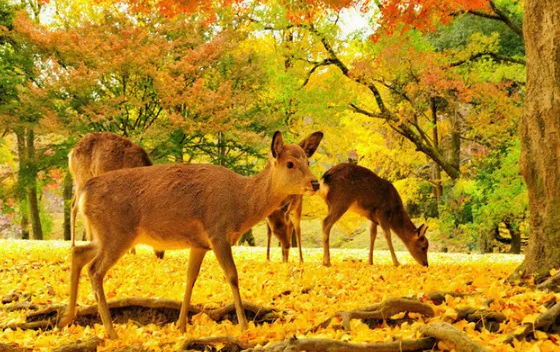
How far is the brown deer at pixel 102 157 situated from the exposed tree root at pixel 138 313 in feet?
13.4

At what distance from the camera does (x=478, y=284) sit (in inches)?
274

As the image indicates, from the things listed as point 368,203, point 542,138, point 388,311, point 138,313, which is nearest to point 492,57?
point 368,203

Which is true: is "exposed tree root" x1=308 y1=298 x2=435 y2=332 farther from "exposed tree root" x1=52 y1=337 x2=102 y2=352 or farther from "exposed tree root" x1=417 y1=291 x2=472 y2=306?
"exposed tree root" x1=52 y1=337 x2=102 y2=352

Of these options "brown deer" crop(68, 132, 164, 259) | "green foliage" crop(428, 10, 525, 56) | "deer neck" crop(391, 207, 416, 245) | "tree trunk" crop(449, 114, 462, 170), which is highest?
"green foliage" crop(428, 10, 525, 56)

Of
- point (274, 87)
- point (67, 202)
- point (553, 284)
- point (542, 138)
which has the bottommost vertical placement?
point (553, 284)

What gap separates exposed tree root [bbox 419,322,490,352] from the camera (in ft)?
13.3

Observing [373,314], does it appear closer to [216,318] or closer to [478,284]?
[216,318]

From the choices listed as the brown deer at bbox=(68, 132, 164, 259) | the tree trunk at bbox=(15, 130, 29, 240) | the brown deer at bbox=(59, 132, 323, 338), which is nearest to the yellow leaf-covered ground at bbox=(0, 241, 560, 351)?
the brown deer at bbox=(59, 132, 323, 338)

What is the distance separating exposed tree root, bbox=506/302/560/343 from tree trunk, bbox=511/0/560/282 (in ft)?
7.00

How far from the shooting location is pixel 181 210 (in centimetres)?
537

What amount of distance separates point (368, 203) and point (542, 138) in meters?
3.93

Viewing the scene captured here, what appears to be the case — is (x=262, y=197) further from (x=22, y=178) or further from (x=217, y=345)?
(x=22, y=178)

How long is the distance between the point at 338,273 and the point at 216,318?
297 centimetres

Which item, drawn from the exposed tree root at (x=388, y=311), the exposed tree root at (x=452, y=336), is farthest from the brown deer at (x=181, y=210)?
the exposed tree root at (x=452, y=336)
